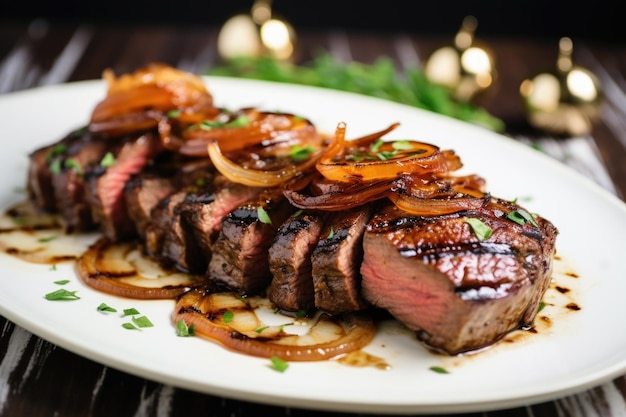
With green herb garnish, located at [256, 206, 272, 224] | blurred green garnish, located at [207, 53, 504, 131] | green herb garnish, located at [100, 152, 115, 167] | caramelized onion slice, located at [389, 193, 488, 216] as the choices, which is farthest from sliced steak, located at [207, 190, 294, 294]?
blurred green garnish, located at [207, 53, 504, 131]

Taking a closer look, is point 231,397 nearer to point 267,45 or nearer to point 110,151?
point 110,151

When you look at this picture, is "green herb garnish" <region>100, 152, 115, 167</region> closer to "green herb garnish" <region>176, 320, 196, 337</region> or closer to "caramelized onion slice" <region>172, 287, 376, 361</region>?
"caramelized onion slice" <region>172, 287, 376, 361</region>

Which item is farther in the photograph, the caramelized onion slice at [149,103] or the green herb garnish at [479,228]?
the caramelized onion slice at [149,103]

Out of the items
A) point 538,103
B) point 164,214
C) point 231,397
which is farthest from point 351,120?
point 231,397

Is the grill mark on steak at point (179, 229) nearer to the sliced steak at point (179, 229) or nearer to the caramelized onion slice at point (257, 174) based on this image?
the sliced steak at point (179, 229)

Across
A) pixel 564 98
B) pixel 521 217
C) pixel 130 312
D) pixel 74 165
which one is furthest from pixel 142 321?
pixel 564 98

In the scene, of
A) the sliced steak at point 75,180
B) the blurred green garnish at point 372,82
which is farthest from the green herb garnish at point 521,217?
the blurred green garnish at point 372,82
